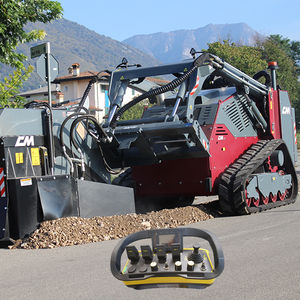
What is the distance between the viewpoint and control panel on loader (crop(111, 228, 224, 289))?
290cm

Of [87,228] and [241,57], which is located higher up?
[241,57]

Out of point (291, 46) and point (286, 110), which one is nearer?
point (286, 110)

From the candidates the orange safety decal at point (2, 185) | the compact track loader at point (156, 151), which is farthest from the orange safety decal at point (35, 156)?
the orange safety decal at point (2, 185)

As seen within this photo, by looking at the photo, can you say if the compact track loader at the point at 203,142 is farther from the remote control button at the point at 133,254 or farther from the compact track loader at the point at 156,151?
the remote control button at the point at 133,254

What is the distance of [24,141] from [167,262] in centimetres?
605

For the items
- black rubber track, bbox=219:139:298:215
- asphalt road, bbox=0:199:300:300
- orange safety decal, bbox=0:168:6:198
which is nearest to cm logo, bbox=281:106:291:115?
black rubber track, bbox=219:139:298:215

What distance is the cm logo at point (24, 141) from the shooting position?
8617 mm

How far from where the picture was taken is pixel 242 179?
10672mm

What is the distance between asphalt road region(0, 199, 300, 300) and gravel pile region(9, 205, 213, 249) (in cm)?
27

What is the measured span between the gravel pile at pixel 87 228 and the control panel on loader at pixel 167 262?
5.04m

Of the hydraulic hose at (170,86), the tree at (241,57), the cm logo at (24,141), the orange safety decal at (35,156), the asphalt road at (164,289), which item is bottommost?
the asphalt road at (164,289)

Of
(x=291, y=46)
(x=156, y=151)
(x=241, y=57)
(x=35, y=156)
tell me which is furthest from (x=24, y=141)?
(x=291, y=46)

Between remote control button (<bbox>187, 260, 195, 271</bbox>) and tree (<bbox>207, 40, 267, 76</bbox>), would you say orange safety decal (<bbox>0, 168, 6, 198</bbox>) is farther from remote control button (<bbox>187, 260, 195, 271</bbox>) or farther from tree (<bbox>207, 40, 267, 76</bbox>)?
tree (<bbox>207, 40, 267, 76</bbox>)

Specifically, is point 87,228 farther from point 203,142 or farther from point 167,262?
point 167,262
